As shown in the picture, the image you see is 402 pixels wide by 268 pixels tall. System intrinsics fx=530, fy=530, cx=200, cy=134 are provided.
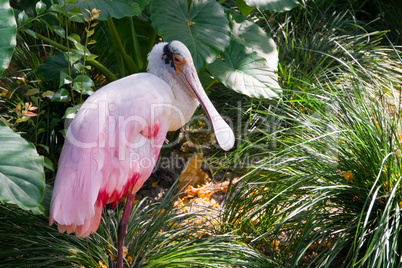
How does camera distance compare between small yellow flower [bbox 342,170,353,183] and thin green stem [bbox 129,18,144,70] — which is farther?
thin green stem [bbox 129,18,144,70]

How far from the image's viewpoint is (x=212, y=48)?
3.46 metres

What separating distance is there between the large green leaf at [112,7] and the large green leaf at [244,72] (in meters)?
0.72

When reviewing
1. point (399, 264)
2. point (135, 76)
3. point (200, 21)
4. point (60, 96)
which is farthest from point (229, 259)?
point (200, 21)

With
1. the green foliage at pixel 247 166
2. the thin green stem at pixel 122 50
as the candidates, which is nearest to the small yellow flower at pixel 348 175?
the green foliage at pixel 247 166

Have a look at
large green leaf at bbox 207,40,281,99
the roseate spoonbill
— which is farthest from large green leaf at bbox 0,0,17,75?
large green leaf at bbox 207,40,281,99

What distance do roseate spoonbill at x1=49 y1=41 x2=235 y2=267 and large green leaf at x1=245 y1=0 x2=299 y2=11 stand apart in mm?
1084

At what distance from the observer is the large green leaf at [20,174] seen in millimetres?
1956

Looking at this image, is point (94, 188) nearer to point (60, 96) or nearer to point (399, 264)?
point (60, 96)

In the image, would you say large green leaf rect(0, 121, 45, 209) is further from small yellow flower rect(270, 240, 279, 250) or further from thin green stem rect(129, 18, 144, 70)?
thin green stem rect(129, 18, 144, 70)

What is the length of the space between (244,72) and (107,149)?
1.50 metres

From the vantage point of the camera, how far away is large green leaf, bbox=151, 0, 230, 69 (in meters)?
3.45

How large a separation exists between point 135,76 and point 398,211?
157 cm

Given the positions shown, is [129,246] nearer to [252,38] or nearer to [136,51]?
[136,51]

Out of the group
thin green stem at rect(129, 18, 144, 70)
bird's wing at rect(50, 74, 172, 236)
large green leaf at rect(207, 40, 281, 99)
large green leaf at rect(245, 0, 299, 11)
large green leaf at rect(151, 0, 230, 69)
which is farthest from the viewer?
thin green stem at rect(129, 18, 144, 70)
